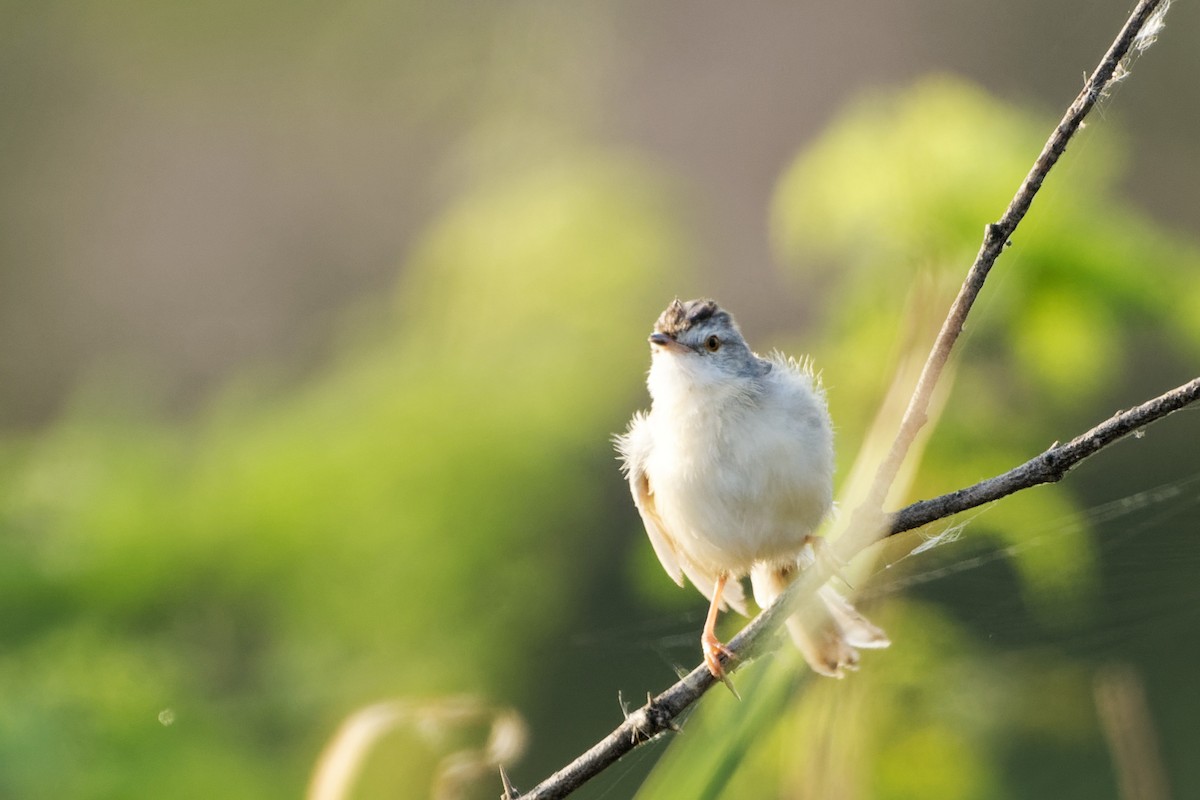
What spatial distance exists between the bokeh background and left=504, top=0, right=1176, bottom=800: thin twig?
0.05 meters

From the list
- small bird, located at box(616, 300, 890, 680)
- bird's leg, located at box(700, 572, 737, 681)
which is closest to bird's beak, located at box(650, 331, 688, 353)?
small bird, located at box(616, 300, 890, 680)

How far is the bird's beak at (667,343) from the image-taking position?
205 cm

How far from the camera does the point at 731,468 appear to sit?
1890mm

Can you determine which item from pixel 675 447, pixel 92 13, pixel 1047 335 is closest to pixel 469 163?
pixel 675 447

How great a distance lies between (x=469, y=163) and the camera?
11.0 feet

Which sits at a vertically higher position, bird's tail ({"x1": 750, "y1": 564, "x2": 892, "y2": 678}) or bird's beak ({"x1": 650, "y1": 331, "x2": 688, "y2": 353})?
bird's beak ({"x1": 650, "y1": 331, "x2": 688, "y2": 353})

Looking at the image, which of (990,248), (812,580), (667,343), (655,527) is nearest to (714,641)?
(655,527)

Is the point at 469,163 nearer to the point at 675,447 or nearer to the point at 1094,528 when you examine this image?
the point at 675,447

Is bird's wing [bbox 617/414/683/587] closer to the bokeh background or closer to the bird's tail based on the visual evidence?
the bokeh background

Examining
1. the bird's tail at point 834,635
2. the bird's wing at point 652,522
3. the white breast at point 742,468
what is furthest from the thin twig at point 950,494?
the bird's wing at point 652,522

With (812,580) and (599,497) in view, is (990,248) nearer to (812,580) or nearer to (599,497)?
(812,580)

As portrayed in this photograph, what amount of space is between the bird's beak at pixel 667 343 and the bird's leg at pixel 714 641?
0.40m

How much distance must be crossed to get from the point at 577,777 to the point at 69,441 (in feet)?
5.85

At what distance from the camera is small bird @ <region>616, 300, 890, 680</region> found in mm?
1844
